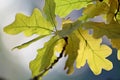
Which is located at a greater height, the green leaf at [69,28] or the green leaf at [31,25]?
the green leaf at [69,28]

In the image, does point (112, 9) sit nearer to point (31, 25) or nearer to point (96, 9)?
point (96, 9)

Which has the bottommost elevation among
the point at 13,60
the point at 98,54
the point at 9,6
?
the point at 13,60

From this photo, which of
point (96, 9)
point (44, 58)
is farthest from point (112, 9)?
point (44, 58)

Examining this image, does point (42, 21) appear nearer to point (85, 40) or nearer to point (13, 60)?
point (85, 40)

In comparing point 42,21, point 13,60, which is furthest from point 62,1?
point 13,60

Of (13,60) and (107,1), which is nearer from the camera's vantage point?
(107,1)
